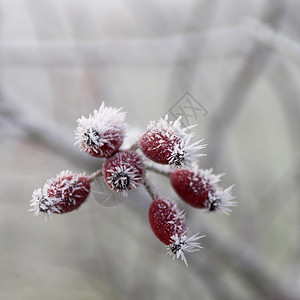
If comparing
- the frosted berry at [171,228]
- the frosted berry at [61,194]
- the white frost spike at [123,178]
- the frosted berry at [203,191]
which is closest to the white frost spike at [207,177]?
the frosted berry at [203,191]

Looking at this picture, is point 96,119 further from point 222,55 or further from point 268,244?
point 268,244

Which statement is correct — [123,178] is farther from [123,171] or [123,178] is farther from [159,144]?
[159,144]

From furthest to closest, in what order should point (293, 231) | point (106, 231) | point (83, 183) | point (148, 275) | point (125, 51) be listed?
point (293, 231) < point (106, 231) < point (148, 275) < point (125, 51) < point (83, 183)

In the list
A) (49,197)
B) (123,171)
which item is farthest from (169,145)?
(49,197)

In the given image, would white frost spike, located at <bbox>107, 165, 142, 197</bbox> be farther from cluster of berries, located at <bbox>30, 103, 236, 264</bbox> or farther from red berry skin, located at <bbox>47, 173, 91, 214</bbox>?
red berry skin, located at <bbox>47, 173, 91, 214</bbox>

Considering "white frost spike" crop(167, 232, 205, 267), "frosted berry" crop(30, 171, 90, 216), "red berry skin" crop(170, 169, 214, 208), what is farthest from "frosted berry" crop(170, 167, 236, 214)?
"frosted berry" crop(30, 171, 90, 216)

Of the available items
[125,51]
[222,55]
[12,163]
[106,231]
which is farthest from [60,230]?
[222,55]
